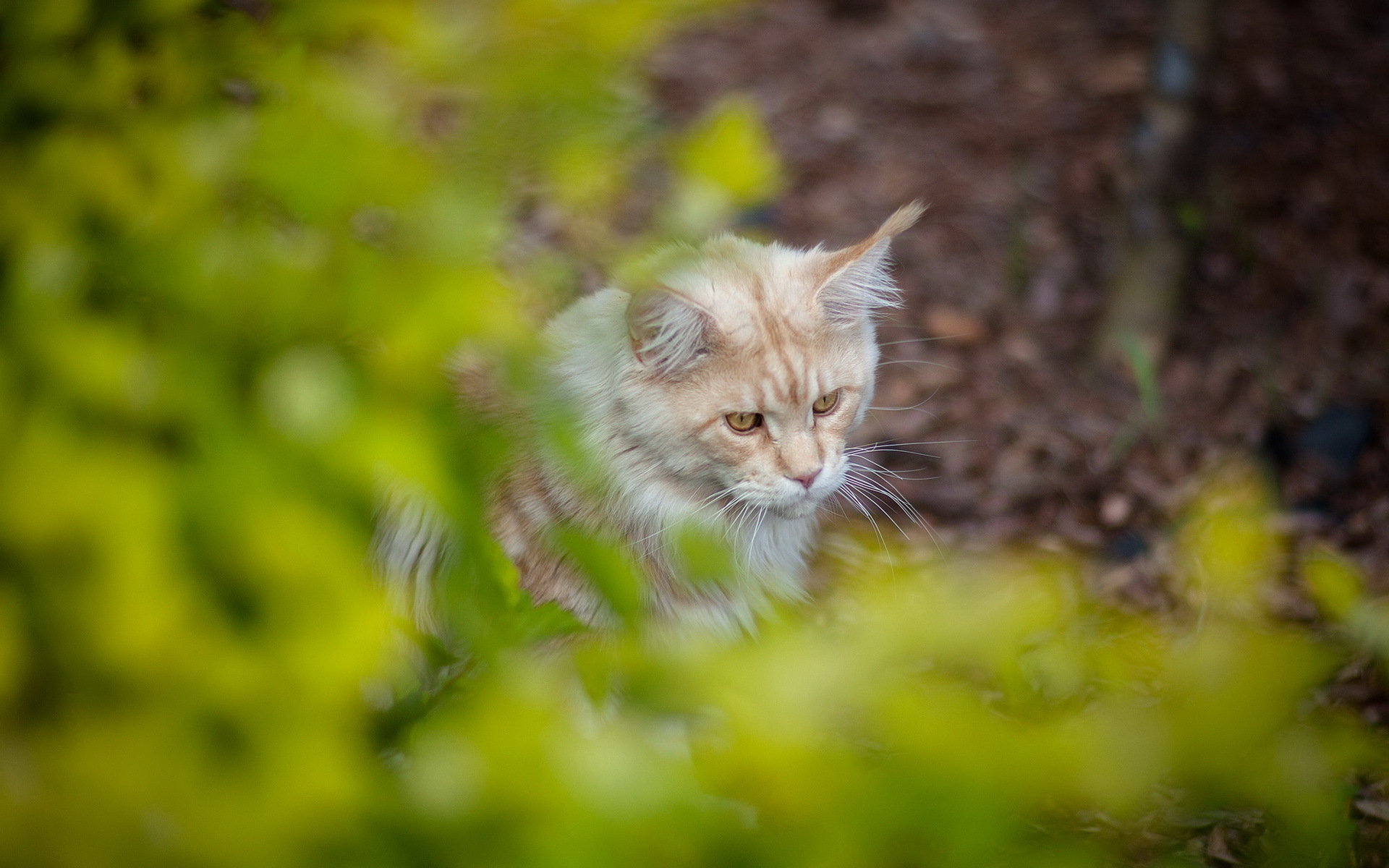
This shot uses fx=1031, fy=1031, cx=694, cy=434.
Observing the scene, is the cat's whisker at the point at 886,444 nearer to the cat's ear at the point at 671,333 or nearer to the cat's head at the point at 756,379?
the cat's head at the point at 756,379

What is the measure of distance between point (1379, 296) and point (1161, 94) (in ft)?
4.63

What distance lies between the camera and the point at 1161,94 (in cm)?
416

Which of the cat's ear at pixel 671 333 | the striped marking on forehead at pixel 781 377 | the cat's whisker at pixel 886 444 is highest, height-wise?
the cat's ear at pixel 671 333

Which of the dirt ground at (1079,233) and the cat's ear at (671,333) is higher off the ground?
the cat's ear at (671,333)

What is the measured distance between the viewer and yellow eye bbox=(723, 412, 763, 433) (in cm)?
261

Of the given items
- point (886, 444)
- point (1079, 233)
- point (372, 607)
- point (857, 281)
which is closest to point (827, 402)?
point (857, 281)

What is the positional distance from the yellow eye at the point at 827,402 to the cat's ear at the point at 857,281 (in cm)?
20

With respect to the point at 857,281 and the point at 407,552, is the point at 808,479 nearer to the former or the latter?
the point at 857,281

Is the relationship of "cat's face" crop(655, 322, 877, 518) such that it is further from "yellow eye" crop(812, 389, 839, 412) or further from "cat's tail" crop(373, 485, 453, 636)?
"cat's tail" crop(373, 485, 453, 636)

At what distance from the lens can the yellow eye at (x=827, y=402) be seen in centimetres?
270

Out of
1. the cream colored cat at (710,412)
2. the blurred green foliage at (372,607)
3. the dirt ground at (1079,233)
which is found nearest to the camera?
the blurred green foliage at (372,607)

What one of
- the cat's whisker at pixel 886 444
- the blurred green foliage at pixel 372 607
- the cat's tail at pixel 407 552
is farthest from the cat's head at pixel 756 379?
the blurred green foliage at pixel 372 607

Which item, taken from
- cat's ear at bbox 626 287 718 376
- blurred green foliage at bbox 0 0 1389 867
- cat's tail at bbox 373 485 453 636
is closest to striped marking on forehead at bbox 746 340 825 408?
cat's ear at bbox 626 287 718 376

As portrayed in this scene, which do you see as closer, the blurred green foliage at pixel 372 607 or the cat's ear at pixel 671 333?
the blurred green foliage at pixel 372 607
